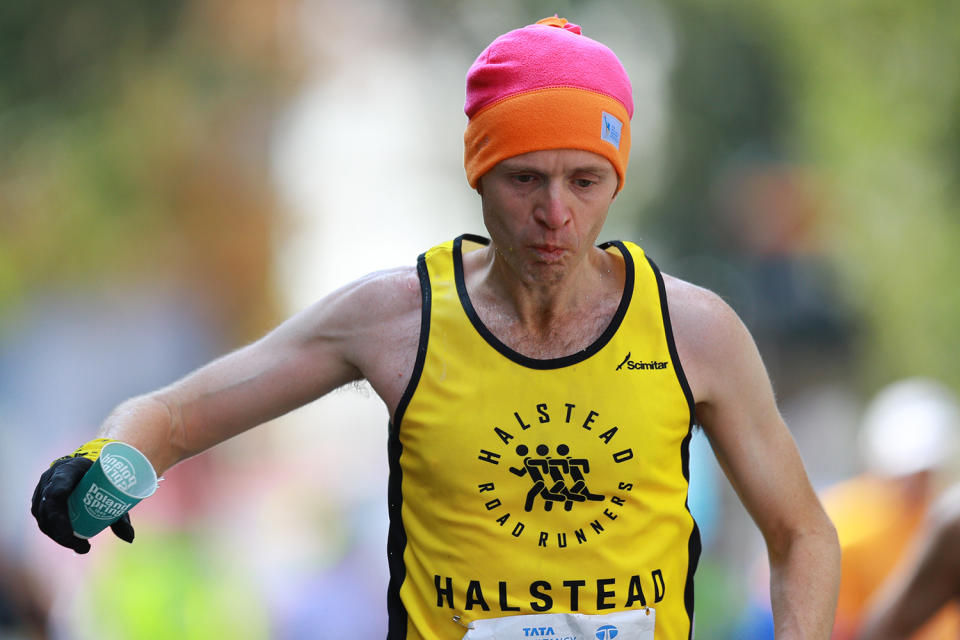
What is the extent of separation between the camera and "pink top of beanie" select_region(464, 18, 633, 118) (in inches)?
114

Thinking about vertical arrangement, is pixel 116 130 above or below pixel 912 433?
above

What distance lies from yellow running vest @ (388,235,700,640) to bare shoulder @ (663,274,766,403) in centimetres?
4

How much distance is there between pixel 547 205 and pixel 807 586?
1113 millimetres

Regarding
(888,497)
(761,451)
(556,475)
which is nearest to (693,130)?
(888,497)

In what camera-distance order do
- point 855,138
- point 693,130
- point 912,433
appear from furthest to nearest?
point 693,130
point 855,138
point 912,433

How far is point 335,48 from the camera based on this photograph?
57.7 ft

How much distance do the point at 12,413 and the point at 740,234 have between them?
13613 millimetres

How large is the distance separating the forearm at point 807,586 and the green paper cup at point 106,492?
1.52 metres

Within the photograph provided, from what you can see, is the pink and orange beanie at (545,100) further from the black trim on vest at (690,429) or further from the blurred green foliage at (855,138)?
the blurred green foliage at (855,138)

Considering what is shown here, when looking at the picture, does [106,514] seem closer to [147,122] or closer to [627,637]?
[627,637]

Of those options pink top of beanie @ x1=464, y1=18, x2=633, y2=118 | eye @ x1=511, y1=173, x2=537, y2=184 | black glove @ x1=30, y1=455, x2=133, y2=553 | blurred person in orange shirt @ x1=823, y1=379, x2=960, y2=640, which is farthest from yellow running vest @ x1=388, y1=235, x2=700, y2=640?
blurred person in orange shirt @ x1=823, y1=379, x2=960, y2=640

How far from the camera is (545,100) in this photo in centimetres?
285

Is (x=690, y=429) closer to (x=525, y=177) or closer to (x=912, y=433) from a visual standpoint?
(x=525, y=177)

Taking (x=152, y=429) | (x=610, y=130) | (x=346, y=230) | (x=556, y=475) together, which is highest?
(x=346, y=230)
